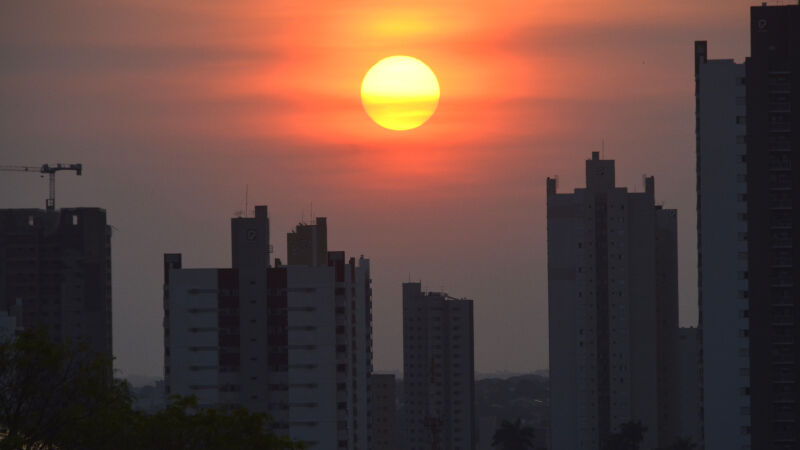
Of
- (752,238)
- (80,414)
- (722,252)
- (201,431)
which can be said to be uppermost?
(752,238)

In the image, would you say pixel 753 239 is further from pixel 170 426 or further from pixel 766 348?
pixel 170 426

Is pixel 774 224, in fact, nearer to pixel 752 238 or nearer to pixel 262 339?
pixel 752 238

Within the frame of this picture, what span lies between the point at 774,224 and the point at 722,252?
581 centimetres

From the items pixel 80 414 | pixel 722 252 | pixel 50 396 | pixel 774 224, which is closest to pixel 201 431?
pixel 80 414

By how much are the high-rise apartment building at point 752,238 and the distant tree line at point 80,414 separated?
114 m

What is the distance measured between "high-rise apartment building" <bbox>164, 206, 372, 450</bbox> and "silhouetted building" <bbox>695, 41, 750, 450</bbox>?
36.5 metres

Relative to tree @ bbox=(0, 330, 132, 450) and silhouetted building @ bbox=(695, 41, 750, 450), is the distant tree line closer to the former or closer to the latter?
tree @ bbox=(0, 330, 132, 450)

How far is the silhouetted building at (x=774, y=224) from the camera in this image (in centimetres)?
17300

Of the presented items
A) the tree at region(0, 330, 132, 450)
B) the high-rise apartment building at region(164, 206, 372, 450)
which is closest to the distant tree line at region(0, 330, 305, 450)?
the tree at region(0, 330, 132, 450)

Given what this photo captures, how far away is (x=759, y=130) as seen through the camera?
180 m

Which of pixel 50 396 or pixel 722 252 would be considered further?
pixel 722 252

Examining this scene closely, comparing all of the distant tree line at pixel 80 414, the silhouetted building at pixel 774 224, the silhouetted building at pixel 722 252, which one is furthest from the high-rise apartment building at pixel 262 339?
the distant tree line at pixel 80 414

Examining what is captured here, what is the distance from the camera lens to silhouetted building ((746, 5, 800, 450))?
568 ft

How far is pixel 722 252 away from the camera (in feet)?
585
